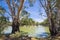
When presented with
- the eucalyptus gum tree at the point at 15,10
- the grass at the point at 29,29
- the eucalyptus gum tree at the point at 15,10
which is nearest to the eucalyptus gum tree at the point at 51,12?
the grass at the point at 29,29

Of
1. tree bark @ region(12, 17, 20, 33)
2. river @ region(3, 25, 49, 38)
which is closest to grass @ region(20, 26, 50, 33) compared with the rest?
river @ region(3, 25, 49, 38)

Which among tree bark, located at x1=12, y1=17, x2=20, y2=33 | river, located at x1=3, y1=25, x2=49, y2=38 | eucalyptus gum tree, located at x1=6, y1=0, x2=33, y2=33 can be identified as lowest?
river, located at x1=3, y1=25, x2=49, y2=38

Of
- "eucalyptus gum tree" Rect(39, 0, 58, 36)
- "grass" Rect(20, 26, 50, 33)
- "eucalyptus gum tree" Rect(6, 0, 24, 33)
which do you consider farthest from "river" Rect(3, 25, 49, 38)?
"eucalyptus gum tree" Rect(6, 0, 24, 33)

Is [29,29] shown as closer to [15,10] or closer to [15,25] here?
[15,25]

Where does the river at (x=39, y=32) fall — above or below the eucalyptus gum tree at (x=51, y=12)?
below

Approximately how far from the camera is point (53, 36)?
138 inches

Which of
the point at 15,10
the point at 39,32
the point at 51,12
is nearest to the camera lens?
the point at 39,32

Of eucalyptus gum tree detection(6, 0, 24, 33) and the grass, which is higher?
eucalyptus gum tree detection(6, 0, 24, 33)

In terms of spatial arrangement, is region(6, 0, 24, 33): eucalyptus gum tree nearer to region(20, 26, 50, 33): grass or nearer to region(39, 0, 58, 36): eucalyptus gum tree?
region(20, 26, 50, 33): grass

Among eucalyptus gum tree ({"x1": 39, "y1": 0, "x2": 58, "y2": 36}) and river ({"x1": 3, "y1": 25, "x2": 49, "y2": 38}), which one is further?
eucalyptus gum tree ({"x1": 39, "y1": 0, "x2": 58, "y2": 36})

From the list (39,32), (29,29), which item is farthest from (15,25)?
(39,32)

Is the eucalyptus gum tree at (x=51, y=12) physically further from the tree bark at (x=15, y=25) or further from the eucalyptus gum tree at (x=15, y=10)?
the tree bark at (x=15, y=25)

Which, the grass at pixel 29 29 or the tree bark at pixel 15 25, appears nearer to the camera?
the grass at pixel 29 29

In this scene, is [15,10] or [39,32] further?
[15,10]
